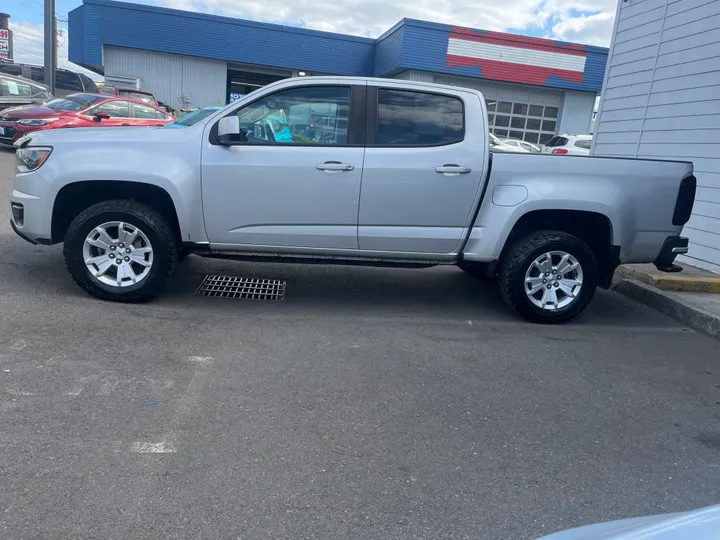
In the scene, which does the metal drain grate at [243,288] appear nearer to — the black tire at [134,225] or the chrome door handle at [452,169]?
the black tire at [134,225]

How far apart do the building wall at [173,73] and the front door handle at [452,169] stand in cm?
2664

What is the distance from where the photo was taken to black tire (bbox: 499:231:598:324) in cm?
539

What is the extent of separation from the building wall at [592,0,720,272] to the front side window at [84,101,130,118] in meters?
10.2

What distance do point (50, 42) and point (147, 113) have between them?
7.20m

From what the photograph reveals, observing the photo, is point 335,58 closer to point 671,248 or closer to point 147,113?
point 147,113

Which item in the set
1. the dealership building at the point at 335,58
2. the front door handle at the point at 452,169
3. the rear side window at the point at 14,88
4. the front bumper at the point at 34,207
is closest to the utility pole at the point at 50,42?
the rear side window at the point at 14,88

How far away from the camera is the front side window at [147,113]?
46.1 feet

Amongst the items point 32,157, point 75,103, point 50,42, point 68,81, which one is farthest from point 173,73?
point 32,157

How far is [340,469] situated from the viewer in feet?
9.86

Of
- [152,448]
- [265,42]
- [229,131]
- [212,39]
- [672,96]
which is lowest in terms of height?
[152,448]

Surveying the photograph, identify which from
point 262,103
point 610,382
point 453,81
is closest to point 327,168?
point 262,103

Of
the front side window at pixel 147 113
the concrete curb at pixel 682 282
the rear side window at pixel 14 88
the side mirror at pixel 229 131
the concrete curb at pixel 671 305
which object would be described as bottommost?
the concrete curb at pixel 671 305

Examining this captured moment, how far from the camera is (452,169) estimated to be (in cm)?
518

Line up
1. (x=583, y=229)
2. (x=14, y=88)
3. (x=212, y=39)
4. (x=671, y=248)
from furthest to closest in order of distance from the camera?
1. (x=212, y=39)
2. (x=14, y=88)
3. (x=583, y=229)
4. (x=671, y=248)
